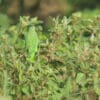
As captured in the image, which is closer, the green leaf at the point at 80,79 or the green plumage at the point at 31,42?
the green leaf at the point at 80,79

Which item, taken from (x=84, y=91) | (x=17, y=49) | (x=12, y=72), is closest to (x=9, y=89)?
(x=12, y=72)

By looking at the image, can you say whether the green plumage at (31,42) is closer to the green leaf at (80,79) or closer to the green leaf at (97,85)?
the green leaf at (80,79)

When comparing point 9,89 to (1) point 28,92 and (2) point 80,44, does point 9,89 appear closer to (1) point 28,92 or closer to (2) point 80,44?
(1) point 28,92

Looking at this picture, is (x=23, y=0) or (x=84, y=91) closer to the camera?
(x=84, y=91)

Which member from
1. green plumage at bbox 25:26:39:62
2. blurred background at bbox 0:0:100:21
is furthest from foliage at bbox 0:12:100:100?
blurred background at bbox 0:0:100:21

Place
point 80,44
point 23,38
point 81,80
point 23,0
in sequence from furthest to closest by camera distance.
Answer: point 23,0 < point 23,38 < point 80,44 < point 81,80

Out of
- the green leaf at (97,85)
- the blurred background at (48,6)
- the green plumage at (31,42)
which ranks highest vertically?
the blurred background at (48,6)

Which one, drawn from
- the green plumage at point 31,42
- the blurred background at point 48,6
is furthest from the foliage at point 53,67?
the blurred background at point 48,6
